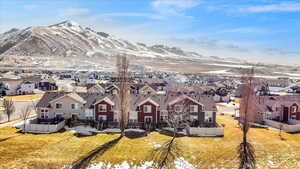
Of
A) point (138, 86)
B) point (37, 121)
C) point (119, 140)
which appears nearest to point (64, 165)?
point (119, 140)

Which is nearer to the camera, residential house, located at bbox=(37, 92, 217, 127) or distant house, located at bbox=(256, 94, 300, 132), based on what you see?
residential house, located at bbox=(37, 92, 217, 127)

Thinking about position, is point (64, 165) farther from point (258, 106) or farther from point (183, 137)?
point (258, 106)

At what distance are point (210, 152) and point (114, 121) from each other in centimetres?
2036

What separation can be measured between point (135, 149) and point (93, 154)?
5.82 m

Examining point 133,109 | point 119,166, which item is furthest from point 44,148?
point 133,109

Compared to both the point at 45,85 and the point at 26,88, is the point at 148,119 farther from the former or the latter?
the point at 45,85

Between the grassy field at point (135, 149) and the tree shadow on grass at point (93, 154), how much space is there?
80 cm

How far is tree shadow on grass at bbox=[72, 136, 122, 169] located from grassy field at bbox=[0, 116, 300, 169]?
0.80 metres

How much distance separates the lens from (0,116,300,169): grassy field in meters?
29.8

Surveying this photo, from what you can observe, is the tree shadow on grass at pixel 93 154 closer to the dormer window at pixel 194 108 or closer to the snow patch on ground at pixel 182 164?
the snow patch on ground at pixel 182 164

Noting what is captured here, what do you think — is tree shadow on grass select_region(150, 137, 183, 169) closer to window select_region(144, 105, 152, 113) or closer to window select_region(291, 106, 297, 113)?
window select_region(144, 105, 152, 113)

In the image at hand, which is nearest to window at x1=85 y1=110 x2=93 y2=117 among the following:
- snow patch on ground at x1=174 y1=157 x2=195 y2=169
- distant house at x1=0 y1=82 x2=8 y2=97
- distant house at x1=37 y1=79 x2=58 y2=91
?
snow patch on ground at x1=174 y1=157 x2=195 y2=169

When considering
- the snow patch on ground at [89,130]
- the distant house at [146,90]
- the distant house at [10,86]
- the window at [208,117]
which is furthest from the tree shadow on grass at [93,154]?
the distant house at [10,86]

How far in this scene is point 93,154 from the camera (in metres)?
31.8
